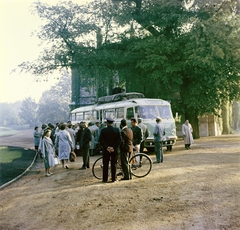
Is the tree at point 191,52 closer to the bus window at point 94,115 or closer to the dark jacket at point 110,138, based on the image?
the bus window at point 94,115

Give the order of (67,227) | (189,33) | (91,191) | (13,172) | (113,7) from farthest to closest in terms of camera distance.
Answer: (113,7)
(189,33)
(13,172)
(91,191)
(67,227)

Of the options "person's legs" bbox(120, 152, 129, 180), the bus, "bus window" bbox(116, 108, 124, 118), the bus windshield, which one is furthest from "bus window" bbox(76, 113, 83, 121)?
"person's legs" bbox(120, 152, 129, 180)

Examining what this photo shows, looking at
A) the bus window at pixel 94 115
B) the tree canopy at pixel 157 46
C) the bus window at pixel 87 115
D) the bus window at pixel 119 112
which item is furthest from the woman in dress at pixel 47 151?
the tree canopy at pixel 157 46

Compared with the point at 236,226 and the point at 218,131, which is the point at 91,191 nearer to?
the point at 236,226

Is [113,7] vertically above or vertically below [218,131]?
above

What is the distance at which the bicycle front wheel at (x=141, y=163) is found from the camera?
1056 cm

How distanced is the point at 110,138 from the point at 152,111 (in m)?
8.18

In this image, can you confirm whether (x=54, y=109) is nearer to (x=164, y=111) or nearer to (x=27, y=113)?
(x=27, y=113)

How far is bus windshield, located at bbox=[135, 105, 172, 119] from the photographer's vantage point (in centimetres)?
1741

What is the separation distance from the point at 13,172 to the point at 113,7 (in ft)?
51.6

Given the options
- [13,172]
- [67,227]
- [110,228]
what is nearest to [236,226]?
[110,228]

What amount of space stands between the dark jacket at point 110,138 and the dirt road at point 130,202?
1121 mm

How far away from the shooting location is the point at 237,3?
74.0ft

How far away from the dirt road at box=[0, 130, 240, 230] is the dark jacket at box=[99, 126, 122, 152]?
3.68ft
